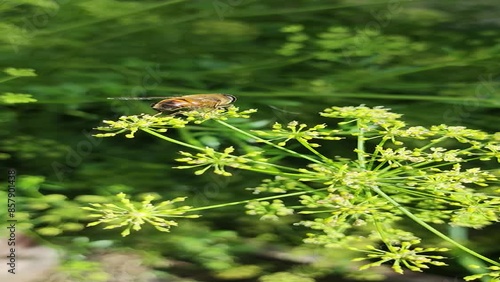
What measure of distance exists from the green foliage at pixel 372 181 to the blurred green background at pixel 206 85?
4 centimetres

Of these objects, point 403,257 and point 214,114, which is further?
point 214,114

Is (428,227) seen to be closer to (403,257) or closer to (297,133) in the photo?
(403,257)

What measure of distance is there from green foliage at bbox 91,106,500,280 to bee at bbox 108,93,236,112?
7cm

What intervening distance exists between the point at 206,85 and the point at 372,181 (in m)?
0.61

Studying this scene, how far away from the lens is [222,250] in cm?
107

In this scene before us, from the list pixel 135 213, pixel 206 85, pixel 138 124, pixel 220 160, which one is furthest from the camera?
pixel 206 85

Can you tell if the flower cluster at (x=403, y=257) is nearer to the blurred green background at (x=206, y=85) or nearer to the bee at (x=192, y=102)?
the blurred green background at (x=206, y=85)

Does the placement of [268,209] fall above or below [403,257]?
above

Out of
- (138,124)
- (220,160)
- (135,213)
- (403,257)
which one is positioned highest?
(138,124)

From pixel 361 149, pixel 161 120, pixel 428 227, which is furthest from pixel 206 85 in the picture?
pixel 428 227

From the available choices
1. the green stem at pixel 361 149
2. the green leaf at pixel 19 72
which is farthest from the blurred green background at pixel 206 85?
the green stem at pixel 361 149

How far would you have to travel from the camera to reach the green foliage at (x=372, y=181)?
1.09 metres

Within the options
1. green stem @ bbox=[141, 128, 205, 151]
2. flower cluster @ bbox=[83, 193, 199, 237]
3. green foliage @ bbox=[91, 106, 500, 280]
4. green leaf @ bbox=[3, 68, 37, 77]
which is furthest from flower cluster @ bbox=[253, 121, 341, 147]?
green leaf @ bbox=[3, 68, 37, 77]

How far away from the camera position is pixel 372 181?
1.18 meters
